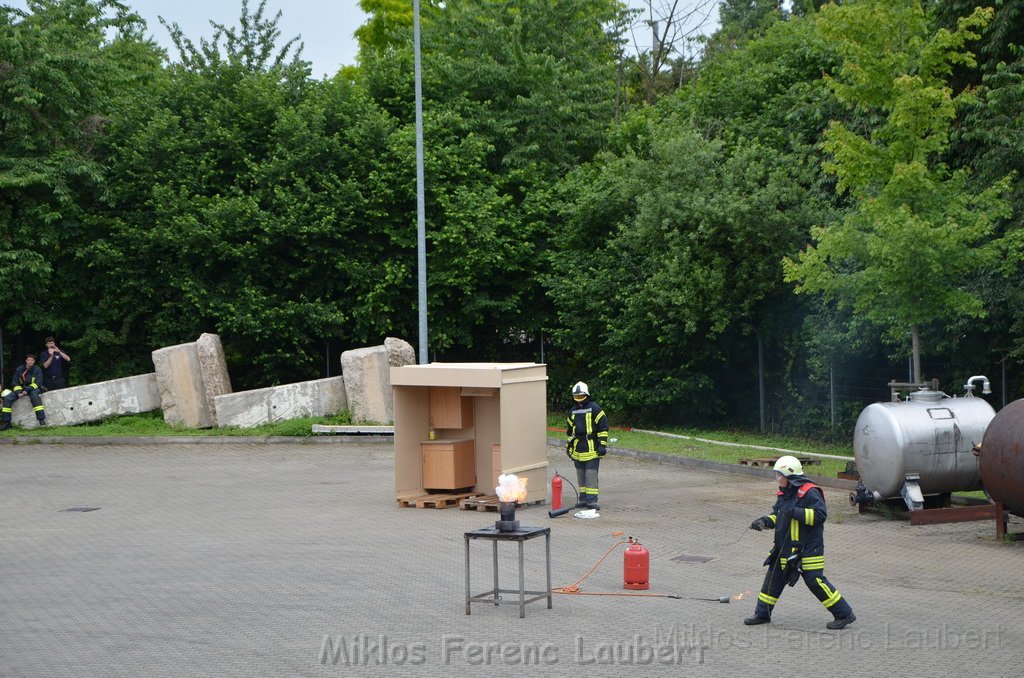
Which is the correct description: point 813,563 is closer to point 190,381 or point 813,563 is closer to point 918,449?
point 918,449

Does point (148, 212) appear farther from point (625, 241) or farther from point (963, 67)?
point (963, 67)

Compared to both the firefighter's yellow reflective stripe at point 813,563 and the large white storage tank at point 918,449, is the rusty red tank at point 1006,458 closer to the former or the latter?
the large white storage tank at point 918,449

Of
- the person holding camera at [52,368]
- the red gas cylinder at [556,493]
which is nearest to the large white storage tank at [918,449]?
the red gas cylinder at [556,493]

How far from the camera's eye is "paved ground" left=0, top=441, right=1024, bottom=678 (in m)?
9.46

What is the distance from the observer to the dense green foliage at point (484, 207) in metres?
25.5

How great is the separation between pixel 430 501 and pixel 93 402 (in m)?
14.4

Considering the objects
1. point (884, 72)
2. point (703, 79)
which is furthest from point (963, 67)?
point (703, 79)

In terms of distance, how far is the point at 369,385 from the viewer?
90.0 feet

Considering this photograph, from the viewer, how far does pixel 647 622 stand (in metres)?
10.7

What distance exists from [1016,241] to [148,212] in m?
22.1

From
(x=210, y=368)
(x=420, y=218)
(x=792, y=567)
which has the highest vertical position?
(x=420, y=218)

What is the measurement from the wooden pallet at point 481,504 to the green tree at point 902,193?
23.0ft

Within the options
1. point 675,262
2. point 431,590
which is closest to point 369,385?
point 675,262

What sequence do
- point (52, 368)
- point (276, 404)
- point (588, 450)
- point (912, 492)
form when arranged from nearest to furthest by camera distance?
1. point (912, 492)
2. point (588, 450)
3. point (276, 404)
4. point (52, 368)
